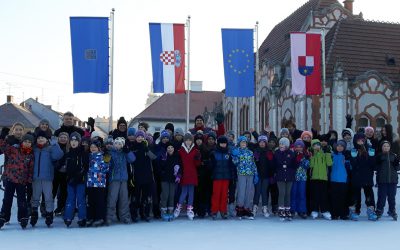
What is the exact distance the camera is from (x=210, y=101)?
233 feet

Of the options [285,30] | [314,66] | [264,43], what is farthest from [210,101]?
[314,66]

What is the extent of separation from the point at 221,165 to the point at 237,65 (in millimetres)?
7066

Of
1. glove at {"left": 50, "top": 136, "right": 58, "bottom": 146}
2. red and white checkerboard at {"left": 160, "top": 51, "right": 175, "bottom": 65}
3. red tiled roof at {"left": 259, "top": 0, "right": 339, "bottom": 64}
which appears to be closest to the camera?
glove at {"left": 50, "top": 136, "right": 58, "bottom": 146}

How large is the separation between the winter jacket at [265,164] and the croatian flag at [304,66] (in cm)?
757

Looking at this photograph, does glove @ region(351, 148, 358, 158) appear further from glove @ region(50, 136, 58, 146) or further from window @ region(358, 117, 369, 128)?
window @ region(358, 117, 369, 128)

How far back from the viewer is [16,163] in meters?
11.0

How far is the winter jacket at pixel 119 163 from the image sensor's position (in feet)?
38.0

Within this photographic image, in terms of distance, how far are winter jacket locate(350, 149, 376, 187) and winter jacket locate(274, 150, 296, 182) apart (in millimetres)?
1549

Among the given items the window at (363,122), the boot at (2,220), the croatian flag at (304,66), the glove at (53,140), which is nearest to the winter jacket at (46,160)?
the glove at (53,140)

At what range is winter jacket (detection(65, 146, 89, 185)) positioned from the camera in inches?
439

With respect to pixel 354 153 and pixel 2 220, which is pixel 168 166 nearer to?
pixel 2 220

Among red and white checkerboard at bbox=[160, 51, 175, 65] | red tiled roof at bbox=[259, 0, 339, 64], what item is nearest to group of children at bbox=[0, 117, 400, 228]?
red and white checkerboard at bbox=[160, 51, 175, 65]

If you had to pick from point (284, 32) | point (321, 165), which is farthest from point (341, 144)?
point (284, 32)

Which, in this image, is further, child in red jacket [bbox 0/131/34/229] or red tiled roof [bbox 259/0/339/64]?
red tiled roof [bbox 259/0/339/64]
